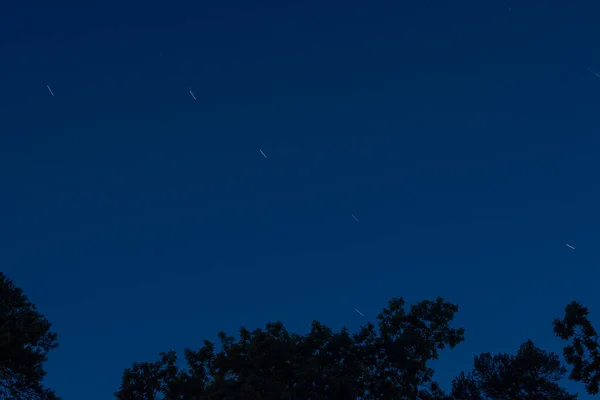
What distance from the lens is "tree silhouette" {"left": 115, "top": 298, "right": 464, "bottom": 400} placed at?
30.6 meters

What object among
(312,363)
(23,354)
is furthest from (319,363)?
(23,354)

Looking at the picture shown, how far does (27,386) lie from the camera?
27.8m

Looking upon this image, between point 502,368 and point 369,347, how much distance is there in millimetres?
14041

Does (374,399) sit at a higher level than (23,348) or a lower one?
lower

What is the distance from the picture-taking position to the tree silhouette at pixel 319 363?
30.6m

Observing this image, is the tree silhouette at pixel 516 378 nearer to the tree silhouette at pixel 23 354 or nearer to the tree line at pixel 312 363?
the tree line at pixel 312 363

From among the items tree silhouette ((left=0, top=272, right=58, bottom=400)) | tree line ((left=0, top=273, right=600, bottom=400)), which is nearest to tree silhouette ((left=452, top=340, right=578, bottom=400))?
tree line ((left=0, top=273, right=600, bottom=400))

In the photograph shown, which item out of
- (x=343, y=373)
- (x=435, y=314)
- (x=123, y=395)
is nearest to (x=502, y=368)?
(x=435, y=314)

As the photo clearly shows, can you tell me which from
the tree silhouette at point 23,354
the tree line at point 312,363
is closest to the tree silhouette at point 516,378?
the tree line at point 312,363

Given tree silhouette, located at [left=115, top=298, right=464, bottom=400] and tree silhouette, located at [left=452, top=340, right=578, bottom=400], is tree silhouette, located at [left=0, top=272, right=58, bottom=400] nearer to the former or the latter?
tree silhouette, located at [left=115, top=298, right=464, bottom=400]

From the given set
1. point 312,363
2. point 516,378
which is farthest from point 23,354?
point 516,378

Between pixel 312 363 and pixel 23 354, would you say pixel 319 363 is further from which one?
pixel 23 354

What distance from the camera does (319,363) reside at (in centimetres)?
3294

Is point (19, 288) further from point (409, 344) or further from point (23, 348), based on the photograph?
point (409, 344)
